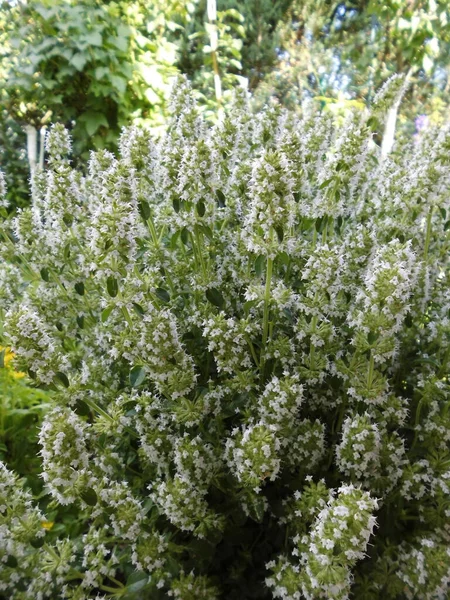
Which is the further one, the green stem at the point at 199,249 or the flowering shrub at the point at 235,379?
the green stem at the point at 199,249

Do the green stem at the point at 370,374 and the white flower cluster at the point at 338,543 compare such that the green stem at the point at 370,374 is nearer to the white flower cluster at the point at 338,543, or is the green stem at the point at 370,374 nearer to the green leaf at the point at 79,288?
the white flower cluster at the point at 338,543

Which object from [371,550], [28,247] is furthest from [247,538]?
[28,247]

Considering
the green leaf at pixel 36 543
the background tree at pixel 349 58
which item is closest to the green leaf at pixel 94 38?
the background tree at pixel 349 58

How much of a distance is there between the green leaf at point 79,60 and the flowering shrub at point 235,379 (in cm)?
199

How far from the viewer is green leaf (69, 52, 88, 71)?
3222 millimetres

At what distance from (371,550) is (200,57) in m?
4.35

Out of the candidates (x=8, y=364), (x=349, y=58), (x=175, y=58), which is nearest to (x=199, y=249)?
(x=8, y=364)

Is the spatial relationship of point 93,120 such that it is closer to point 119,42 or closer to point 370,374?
point 119,42

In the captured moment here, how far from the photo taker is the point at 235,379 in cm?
115

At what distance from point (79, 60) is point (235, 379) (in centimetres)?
281

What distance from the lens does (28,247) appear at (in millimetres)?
1436

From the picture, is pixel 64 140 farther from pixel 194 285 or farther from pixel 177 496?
pixel 177 496

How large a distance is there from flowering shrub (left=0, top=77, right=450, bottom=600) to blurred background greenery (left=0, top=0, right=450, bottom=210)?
1.91 meters

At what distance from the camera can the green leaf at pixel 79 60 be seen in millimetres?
3222
